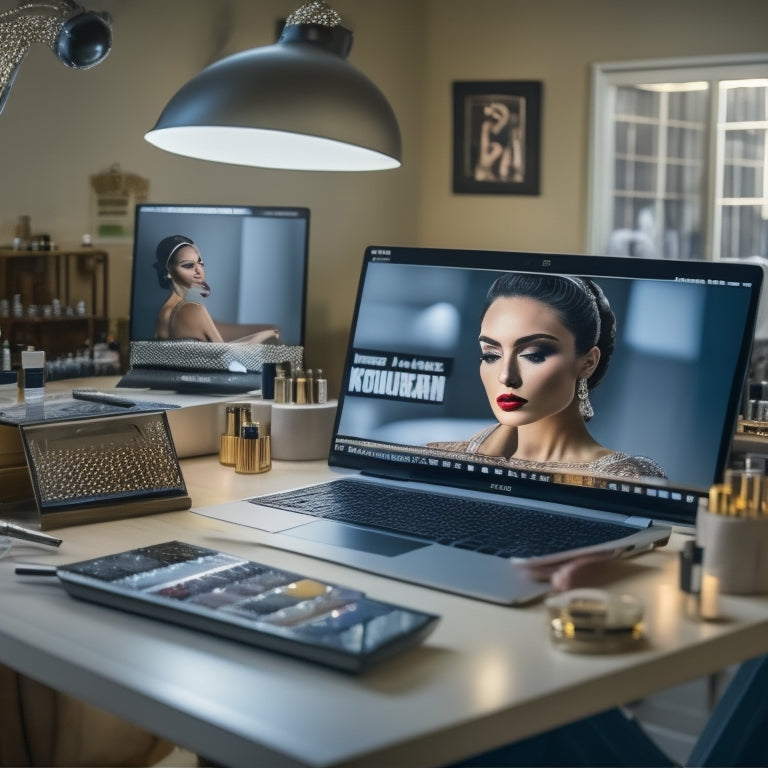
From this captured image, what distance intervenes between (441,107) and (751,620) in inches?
163

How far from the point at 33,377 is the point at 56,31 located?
519 millimetres

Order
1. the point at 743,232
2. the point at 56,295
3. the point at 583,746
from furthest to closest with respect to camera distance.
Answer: the point at 743,232, the point at 56,295, the point at 583,746

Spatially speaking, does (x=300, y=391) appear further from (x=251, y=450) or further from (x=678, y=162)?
(x=678, y=162)

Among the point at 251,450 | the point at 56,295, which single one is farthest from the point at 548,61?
the point at 251,450

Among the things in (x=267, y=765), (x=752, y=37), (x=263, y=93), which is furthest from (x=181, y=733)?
(x=752, y=37)

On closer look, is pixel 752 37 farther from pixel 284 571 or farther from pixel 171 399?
pixel 284 571

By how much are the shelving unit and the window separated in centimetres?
220

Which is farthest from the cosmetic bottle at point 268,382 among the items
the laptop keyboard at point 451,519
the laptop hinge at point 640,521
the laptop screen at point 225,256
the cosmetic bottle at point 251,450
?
the laptop hinge at point 640,521

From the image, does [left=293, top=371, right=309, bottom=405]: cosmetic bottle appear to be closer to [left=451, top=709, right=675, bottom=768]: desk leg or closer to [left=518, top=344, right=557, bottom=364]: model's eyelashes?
[left=518, top=344, right=557, bottom=364]: model's eyelashes

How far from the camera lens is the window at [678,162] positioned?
4562 mm

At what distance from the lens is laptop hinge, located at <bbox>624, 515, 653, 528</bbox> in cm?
129

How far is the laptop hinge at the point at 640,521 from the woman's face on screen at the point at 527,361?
0.53ft

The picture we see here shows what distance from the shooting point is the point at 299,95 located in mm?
1566

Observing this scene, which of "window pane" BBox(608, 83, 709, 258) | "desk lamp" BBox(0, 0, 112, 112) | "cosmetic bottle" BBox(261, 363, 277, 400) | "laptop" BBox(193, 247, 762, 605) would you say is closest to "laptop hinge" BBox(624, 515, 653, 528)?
"laptop" BBox(193, 247, 762, 605)
